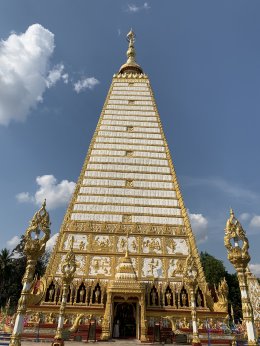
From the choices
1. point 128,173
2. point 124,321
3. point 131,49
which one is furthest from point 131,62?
point 124,321

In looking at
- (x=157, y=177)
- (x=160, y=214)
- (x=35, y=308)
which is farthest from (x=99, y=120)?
(x=35, y=308)

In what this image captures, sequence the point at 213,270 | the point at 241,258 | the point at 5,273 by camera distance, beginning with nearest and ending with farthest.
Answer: the point at 241,258 < the point at 5,273 < the point at 213,270

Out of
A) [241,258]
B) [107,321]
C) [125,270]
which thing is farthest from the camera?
[125,270]

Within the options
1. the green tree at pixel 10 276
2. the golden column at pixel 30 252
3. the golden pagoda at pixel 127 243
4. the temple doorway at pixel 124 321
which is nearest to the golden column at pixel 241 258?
the golden column at pixel 30 252

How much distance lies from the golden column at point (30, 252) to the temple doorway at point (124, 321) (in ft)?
35.1

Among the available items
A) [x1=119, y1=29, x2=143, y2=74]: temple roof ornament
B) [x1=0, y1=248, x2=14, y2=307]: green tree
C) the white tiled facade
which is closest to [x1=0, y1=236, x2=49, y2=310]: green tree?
[x1=0, y1=248, x2=14, y2=307]: green tree

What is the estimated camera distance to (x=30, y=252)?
1096 cm

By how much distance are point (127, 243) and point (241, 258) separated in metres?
14.2

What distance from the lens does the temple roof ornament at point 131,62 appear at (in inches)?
1852

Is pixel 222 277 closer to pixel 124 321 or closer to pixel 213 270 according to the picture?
pixel 213 270

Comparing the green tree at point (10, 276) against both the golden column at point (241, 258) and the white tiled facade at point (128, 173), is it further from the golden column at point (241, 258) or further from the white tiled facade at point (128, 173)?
the golden column at point (241, 258)

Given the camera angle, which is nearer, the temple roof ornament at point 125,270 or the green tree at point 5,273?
the temple roof ornament at point 125,270

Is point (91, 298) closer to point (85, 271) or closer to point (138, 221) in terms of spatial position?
point (85, 271)

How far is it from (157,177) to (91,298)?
12.9m
